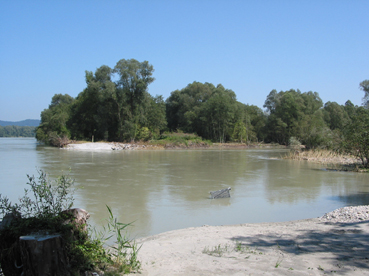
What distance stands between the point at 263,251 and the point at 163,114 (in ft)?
155

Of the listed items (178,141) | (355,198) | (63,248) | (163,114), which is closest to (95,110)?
(163,114)

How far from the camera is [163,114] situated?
5112 centimetres

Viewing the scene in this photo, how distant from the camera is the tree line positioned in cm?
4447

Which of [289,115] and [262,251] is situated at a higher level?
[289,115]

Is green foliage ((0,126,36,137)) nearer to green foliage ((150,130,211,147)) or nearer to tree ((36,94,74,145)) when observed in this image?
tree ((36,94,74,145))

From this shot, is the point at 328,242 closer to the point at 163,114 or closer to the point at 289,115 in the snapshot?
the point at 163,114

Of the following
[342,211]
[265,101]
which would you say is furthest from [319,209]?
[265,101]

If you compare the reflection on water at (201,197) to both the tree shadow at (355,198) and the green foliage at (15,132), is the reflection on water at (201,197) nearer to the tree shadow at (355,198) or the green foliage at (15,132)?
the tree shadow at (355,198)

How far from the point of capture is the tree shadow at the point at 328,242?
160 inches

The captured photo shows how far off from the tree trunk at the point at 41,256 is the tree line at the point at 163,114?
30.1 meters

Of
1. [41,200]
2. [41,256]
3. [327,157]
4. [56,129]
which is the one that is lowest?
[327,157]

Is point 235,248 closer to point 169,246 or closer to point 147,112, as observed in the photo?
point 169,246

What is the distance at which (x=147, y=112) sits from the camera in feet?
159

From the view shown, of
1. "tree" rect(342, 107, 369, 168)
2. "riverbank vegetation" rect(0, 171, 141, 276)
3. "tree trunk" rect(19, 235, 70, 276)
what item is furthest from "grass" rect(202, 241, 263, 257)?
A: "tree" rect(342, 107, 369, 168)
